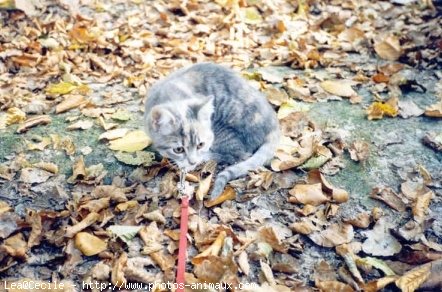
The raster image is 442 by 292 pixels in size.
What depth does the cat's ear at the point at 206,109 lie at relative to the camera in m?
3.11

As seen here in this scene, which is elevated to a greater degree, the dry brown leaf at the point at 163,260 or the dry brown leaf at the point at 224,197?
the dry brown leaf at the point at 224,197

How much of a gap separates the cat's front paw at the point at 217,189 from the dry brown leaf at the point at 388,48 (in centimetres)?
234

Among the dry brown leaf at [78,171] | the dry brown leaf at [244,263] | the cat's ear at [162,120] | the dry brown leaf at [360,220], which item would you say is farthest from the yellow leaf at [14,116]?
the dry brown leaf at [360,220]

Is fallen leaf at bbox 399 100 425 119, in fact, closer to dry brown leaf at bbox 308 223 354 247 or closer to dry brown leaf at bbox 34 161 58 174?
dry brown leaf at bbox 308 223 354 247

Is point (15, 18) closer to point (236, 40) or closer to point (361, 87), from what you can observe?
point (236, 40)

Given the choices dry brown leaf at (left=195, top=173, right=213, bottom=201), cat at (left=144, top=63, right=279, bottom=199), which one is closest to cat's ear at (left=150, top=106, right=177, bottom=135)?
cat at (left=144, top=63, right=279, bottom=199)

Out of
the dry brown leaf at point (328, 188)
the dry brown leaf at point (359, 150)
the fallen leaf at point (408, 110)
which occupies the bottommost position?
the dry brown leaf at point (328, 188)

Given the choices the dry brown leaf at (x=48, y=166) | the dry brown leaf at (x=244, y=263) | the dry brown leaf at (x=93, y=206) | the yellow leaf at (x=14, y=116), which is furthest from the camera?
the yellow leaf at (x=14, y=116)

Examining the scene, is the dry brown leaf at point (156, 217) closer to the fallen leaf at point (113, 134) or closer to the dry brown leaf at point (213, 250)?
the dry brown leaf at point (213, 250)

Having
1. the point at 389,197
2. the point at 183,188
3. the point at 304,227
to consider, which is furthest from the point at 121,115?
the point at 389,197

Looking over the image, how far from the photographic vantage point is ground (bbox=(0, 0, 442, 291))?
258cm

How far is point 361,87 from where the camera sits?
160 inches

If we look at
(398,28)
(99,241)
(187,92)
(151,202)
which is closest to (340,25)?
(398,28)

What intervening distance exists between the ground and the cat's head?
13 cm
